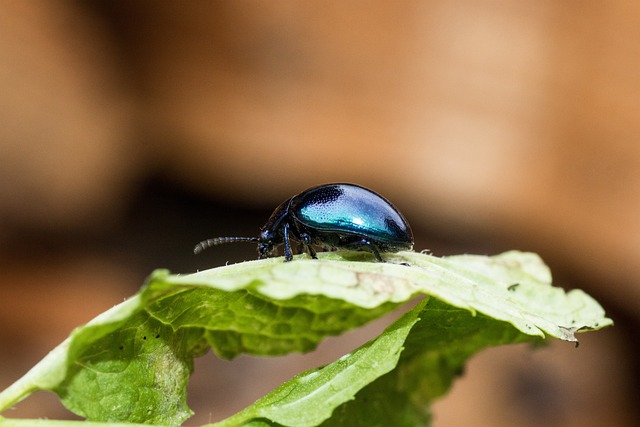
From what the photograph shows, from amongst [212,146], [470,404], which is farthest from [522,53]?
[470,404]

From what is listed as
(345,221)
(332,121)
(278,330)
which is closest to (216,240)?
(345,221)

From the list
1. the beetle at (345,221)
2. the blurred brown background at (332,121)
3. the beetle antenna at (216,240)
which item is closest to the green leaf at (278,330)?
the beetle at (345,221)

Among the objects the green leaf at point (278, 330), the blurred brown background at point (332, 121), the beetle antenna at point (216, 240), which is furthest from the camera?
the blurred brown background at point (332, 121)

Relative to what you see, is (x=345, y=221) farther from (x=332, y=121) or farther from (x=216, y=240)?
(x=332, y=121)

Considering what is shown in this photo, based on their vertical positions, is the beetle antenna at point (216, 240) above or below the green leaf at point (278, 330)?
below

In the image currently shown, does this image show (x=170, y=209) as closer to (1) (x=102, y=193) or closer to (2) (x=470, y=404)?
(1) (x=102, y=193)

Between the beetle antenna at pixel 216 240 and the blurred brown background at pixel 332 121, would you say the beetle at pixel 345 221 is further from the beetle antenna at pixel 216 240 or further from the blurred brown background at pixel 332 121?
the blurred brown background at pixel 332 121
